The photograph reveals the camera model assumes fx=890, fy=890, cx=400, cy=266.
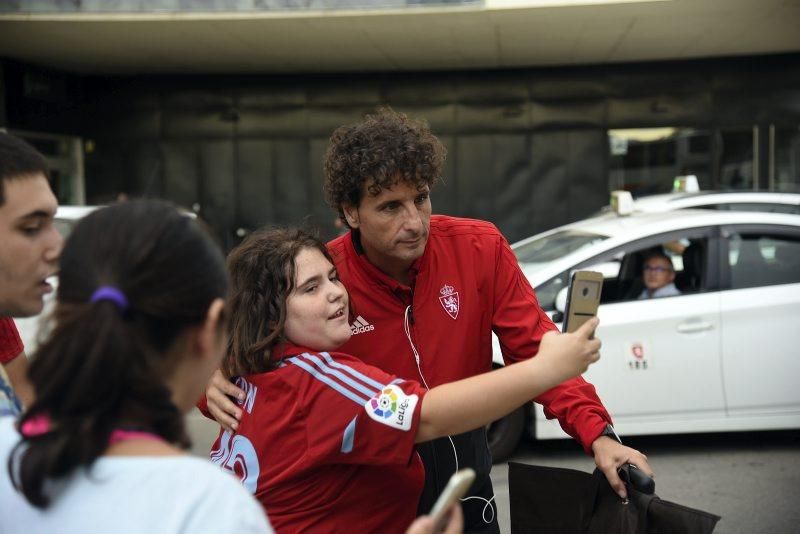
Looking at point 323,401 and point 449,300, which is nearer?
point 323,401

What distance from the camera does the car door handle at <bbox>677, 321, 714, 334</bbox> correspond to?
6176mm

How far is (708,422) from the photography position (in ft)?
20.5

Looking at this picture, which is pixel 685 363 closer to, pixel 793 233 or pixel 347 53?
pixel 793 233

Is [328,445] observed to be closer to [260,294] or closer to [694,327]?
[260,294]

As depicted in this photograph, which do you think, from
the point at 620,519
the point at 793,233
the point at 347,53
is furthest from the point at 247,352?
the point at 347,53

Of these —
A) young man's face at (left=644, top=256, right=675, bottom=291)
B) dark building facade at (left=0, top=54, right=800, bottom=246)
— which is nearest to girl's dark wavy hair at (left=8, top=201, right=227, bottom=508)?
young man's face at (left=644, top=256, right=675, bottom=291)

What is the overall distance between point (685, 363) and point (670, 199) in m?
2.15

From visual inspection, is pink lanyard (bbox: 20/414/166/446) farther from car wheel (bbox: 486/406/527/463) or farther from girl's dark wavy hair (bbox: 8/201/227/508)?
car wheel (bbox: 486/406/527/463)

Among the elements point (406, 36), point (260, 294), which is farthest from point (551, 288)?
point (406, 36)

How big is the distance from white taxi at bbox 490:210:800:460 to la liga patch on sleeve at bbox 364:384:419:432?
13.9 feet

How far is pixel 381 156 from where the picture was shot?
8.61 ft

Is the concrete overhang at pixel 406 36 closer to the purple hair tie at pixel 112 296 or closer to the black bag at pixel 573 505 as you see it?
the black bag at pixel 573 505

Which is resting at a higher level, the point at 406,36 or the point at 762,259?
the point at 406,36

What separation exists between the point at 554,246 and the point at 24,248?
213 inches
